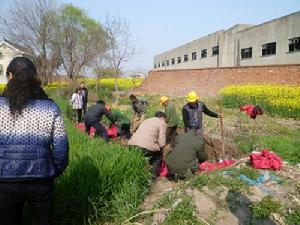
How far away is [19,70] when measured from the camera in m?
2.75

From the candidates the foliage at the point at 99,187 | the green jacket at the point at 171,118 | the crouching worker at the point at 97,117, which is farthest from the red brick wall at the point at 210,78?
the foliage at the point at 99,187

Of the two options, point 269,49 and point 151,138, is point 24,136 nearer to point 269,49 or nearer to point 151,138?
point 151,138

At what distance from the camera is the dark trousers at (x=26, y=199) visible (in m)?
2.78

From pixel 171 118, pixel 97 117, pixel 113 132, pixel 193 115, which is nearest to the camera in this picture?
pixel 193 115

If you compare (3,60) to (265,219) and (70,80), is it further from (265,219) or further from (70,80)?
(265,219)

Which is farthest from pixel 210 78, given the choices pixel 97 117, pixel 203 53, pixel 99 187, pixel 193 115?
pixel 99 187

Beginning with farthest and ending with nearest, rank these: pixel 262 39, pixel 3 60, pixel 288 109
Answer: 1. pixel 3 60
2. pixel 262 39
3. pixel 288 109

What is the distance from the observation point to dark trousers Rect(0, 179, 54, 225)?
2781 mm

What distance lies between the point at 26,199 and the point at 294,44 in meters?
24.3

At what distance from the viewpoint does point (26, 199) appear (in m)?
2.84

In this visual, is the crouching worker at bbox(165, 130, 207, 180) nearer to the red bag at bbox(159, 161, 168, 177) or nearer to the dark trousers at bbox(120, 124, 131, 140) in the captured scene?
the red bag at bbox(159, 161, 168, 177)

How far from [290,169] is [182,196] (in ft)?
7.52

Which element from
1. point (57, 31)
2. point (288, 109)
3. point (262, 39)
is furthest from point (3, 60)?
point (288, 109)

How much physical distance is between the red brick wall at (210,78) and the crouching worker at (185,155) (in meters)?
15.9
